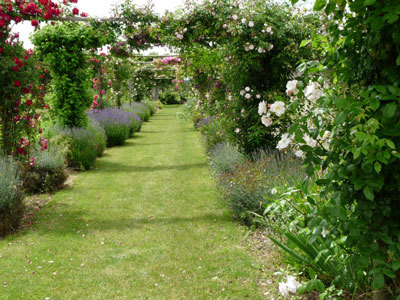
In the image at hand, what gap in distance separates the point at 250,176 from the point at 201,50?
4065mm

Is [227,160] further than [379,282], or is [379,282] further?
[227,160]

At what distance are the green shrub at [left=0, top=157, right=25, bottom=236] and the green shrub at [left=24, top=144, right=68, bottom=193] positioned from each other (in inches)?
63.5

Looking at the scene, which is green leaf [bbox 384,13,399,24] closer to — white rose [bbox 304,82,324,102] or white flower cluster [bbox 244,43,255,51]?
white rose [bbox 304,82,324,102]

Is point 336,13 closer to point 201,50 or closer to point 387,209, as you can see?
point 387,209

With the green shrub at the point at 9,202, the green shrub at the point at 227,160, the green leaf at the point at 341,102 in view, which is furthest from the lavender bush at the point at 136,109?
the green leaf at the point at 341,102

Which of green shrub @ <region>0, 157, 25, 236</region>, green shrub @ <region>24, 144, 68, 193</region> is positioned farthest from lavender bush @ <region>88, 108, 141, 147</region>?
green shrub @ <region>0, 157, 25, 236</region>

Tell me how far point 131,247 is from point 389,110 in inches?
134

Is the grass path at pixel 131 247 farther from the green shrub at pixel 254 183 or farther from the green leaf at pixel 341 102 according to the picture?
the green leaf at pixel 341 102

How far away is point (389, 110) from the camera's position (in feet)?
5.93

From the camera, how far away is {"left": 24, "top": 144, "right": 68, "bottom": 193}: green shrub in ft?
22.2

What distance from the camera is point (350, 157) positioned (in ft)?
6.78

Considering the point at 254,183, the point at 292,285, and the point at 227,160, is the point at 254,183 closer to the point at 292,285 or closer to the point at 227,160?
the point at 227,160

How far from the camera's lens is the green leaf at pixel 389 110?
1.79 meters

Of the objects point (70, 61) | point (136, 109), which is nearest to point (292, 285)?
point (70, 61)
